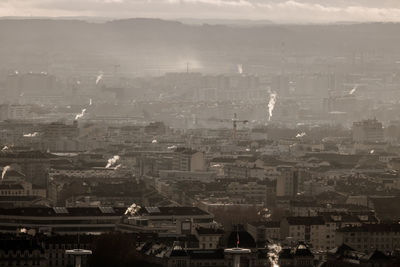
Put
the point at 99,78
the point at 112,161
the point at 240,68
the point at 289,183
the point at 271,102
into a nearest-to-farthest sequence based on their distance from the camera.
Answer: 1. the point at 289,183
2. the point at 112,161
3. the point at 271,102
4. the point at 99,78
5. the point at 240,68

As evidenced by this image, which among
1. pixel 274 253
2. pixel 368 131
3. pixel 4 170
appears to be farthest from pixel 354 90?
pixel 274 253

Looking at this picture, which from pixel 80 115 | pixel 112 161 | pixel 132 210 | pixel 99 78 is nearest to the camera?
pixel 132 210

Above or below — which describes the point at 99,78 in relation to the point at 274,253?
above

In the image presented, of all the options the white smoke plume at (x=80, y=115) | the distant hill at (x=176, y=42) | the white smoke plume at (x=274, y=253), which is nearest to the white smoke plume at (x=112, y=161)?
the white smoke plume at (x=274, y=253)

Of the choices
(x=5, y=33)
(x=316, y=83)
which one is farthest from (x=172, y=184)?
(x=5, y=33)

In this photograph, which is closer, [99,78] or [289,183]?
[289,183]

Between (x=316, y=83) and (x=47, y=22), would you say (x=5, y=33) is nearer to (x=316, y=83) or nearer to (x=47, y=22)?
(x=47, y=22)

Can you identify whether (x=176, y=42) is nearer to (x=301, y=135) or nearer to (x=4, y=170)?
(x=301, y=135)

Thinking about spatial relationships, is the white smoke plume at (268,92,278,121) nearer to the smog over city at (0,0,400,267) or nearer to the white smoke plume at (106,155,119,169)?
the smog over city at (0,0,400,267)
